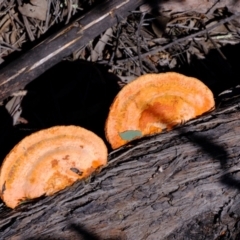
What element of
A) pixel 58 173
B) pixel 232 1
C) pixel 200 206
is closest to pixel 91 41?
pixel 232 1

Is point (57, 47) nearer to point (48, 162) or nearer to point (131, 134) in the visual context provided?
point (131, 134)

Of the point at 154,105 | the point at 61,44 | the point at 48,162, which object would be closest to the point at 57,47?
the point at 61,44

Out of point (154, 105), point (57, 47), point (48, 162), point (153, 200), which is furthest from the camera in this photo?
point (57, 47)

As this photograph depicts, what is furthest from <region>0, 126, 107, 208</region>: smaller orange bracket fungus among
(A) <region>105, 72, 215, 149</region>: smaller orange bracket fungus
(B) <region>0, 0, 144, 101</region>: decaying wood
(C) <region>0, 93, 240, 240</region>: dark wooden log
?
(B) <region>0, 0, 144, 101</region>: decaying wood

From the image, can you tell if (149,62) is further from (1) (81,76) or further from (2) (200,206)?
(2) (200,206)

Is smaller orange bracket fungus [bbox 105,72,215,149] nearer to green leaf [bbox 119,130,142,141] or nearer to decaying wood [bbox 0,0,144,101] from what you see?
green leaf [bbox 119,130,142,141]
